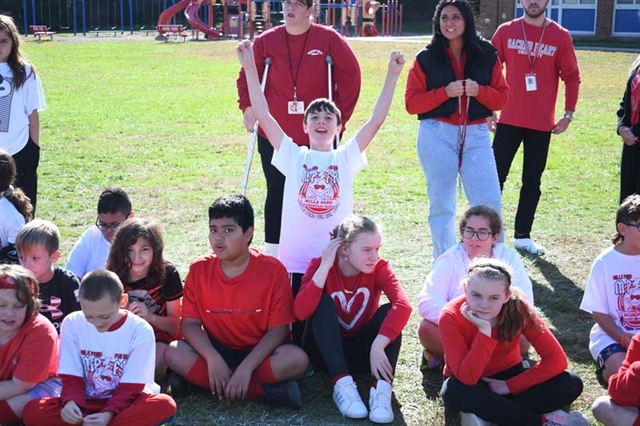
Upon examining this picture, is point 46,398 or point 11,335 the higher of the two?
point 11,335

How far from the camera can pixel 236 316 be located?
439 centimetres

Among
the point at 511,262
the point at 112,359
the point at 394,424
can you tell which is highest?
the point at 511,262

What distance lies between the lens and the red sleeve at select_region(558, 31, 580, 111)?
22.0ft

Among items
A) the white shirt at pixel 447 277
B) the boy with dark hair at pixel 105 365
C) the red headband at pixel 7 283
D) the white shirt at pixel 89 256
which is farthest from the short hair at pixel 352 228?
the red headband at pixel 7 283

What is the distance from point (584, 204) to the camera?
326 inches

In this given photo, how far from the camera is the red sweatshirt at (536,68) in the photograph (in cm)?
666

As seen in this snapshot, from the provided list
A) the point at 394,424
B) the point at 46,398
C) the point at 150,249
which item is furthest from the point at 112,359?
the point at 394,424

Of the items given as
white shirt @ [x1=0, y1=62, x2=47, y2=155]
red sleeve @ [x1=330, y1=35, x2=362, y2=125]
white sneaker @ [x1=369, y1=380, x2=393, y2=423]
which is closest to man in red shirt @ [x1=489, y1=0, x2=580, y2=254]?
red sleeve @ [x1=330, y1=35, x2=362, y2=125]

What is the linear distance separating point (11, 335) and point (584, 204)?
6.05 metres

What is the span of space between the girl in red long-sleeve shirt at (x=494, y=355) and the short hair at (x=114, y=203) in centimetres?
208

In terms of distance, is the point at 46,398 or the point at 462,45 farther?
the point at 462,45

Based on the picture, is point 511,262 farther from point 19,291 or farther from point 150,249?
point 19,291

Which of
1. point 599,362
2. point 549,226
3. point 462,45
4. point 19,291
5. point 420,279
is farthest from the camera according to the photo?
point 549,226

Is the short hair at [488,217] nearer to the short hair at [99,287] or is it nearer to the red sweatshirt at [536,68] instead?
the short hair at [99,287]
